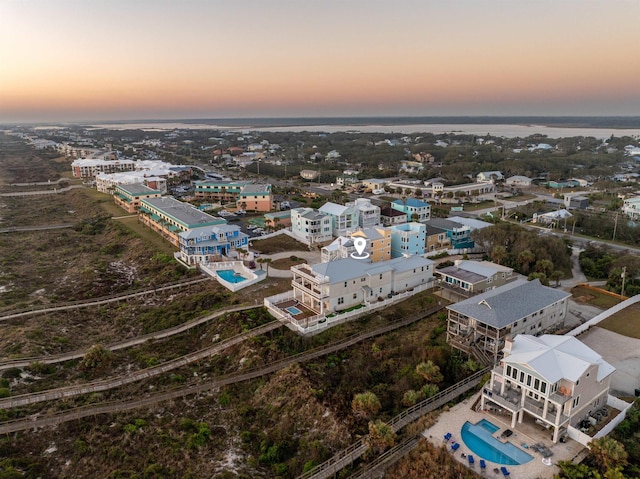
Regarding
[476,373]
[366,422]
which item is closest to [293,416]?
[366,422]

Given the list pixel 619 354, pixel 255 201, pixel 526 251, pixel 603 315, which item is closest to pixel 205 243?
pixel 255 201

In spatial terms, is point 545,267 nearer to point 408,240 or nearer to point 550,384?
point 408,240

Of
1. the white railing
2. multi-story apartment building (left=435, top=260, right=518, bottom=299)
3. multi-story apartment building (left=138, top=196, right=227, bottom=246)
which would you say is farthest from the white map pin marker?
multi-story apartment building (left=138, top=196, right=227, bottom=246)

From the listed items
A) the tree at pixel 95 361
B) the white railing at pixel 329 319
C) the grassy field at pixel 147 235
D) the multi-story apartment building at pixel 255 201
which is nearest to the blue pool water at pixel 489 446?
the white railing at pixel 329 319

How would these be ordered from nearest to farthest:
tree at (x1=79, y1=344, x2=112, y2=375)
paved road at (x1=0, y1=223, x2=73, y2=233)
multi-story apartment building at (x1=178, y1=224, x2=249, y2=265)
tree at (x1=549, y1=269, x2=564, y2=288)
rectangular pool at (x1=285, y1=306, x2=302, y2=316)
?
tree at (x1=79, y1=344, x2=112, y2=375)
rectangular pool at (x1=285, y1=306, x2=302, y2=316)
tree at (x1=549, y1=269, x2=564, y2=288)
multi-story apartment building at (x1=178, y1=224, x2=249, y2=265)
paved road at (x1=0, y1=223, x2=73, y2=233)

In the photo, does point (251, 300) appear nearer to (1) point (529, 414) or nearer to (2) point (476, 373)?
(2) point (476, 373)

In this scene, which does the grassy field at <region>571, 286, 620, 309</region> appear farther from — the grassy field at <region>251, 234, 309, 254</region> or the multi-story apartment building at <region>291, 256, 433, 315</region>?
the grassy field at <region>251, 234, 309, 254</region>
